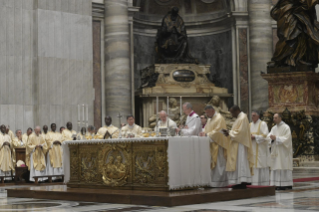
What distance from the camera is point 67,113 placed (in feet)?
57.3

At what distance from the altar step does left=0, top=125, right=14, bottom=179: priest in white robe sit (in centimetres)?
495

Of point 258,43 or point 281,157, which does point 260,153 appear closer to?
point 281,157

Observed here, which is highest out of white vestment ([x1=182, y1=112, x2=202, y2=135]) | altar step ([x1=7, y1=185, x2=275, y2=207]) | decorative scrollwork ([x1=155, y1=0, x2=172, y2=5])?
decorative scrollwork ([x1=155, y1=0, x2=172, y2=5])

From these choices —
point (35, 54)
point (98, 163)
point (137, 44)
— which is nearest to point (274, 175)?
point (98, 163)

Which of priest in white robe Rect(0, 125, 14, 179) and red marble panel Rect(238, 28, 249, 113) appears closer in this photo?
priest in white robe Rect(0, 125, 14, 179)

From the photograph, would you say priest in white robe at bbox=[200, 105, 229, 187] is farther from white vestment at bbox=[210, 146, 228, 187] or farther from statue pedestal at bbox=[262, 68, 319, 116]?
statue pedestal at bbox=[262, 68, 319, 116]

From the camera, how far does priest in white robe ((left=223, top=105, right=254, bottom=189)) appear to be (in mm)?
9641

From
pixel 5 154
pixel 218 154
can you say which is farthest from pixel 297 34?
pixel 5 154

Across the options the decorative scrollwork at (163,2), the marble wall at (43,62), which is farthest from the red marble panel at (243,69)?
the marble wall at (43,62)

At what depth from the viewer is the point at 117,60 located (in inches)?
742

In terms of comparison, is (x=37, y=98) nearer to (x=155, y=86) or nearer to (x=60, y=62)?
(x=60, y=62)

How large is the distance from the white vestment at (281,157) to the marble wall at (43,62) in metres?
7.75

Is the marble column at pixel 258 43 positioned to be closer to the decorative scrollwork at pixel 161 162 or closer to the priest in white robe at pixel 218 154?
the priest in white robe at pixel 218 154

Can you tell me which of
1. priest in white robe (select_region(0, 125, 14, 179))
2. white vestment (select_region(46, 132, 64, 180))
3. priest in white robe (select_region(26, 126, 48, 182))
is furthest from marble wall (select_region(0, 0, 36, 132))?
priest in white robe (select_region(26, 126, 48, 182))
